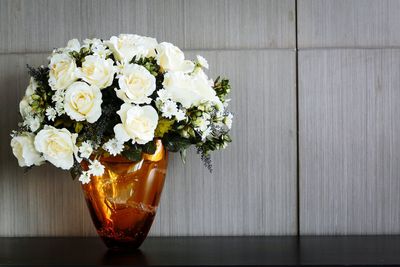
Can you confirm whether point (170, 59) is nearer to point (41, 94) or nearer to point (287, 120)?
point (41, 94)

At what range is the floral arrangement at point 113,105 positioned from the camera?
1185 mm

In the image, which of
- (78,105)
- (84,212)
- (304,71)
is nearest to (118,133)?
(78,105)

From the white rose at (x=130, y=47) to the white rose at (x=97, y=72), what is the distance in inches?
1.8

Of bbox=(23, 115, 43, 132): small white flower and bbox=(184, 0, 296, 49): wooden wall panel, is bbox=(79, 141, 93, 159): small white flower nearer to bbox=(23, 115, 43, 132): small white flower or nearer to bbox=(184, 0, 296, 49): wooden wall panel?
bbox=(23, 115, 43, 132): small white flower

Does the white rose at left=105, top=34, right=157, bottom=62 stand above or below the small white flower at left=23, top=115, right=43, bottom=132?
above

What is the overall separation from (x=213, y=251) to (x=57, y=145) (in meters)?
0.45

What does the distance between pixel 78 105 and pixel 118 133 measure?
0.11 metres

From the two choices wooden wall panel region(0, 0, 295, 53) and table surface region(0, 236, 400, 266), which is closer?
table surface region(0, 236, 400, 266)

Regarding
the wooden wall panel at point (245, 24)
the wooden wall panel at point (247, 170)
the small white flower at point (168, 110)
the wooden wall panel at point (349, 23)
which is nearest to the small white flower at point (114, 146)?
the small white flower at point (168, 110)

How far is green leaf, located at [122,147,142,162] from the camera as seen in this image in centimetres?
122

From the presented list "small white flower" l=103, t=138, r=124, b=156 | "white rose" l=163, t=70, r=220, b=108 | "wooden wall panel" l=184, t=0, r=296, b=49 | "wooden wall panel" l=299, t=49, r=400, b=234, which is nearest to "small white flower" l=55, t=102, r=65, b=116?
"small white flower" l=103, t=138, r=124, b=156

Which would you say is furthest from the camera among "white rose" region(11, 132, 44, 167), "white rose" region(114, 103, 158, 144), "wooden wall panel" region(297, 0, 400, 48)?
"wooden wall panel" region(297, 0, 400, 48)

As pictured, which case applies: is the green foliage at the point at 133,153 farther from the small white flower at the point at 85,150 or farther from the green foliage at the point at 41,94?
the green foliage at the point at 41,94

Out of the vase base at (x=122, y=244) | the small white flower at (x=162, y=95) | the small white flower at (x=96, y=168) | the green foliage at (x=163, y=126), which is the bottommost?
the vase base at (x=122, y=244)
